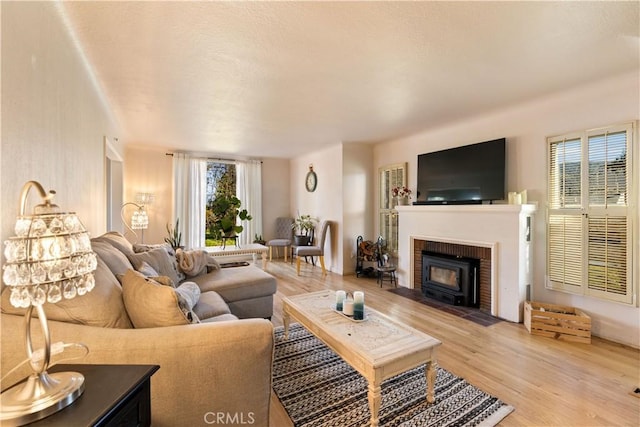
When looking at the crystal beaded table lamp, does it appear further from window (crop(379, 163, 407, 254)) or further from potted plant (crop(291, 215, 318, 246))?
potted plant (crop(291, 215, 318, 246))

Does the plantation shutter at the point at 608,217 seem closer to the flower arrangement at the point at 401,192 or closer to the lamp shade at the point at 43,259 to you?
the flower arrangement at the point at 401,192

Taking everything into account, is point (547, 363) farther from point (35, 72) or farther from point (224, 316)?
point (35, 72)

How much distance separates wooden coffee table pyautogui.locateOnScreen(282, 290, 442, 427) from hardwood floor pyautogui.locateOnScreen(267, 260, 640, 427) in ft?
1.69

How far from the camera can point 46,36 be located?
1553mm

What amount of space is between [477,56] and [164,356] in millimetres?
2766

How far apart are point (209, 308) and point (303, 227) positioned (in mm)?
4239

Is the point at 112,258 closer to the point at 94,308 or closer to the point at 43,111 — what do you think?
the point at 94,308

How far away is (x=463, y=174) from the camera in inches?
147

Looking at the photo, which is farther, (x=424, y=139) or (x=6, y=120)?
(x=424, y=139)

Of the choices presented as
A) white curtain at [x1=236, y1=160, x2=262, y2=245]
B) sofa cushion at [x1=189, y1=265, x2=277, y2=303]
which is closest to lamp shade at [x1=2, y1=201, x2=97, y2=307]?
sofa cushion at [x1=189, y1=265, x2=277, y2=303]

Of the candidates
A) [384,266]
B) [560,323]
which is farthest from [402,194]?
[560,323]

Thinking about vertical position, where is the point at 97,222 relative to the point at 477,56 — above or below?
below

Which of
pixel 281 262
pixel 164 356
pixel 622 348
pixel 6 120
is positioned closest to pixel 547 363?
pixel 622 348

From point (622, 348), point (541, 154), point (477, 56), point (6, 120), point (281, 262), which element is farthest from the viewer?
point (281, 262)
